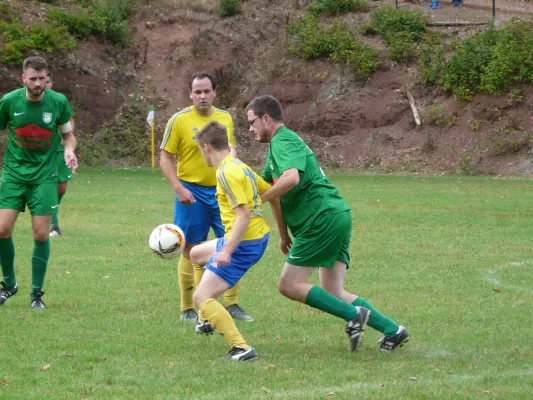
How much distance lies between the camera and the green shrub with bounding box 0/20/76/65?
31500 mm

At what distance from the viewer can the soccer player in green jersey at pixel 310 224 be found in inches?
253

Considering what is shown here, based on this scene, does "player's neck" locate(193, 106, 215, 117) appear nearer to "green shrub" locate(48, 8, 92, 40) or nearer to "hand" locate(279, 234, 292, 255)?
"hand" locate(279, 234, 292, 255)

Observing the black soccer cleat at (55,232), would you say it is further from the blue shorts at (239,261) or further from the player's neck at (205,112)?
the blue shorts at (239,261)

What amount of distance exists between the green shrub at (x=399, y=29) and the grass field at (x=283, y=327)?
17.6 metres

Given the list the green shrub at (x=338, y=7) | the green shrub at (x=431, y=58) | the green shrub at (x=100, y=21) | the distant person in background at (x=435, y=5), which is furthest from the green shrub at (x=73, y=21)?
the distant person in background at (x=435, y=5)

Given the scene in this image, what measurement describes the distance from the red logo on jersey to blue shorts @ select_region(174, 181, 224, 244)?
1.33 m

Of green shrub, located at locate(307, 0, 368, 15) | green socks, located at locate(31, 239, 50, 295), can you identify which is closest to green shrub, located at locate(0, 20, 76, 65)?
green shrub, located at locate(307, 0, 368, 15)

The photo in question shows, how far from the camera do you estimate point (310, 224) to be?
6.45 metres

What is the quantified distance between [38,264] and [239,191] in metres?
2.89

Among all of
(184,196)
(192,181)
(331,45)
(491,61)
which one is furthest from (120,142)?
(184,196)

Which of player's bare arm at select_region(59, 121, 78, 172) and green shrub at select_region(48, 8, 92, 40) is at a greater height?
green shrub at select_region(48, 8, 92, 40)

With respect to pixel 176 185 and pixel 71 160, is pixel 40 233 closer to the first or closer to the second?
pixel 71 160

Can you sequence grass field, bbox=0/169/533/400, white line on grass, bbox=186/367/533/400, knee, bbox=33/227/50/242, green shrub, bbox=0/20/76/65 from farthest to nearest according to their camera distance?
green shrub, bbox=0/20/76/65
knee, bbox=33/227/50/242
grass field, bbox=0/169/533/400
white line on grass, bbox=186/367/533/400

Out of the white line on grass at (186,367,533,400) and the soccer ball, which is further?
the soccer ball
